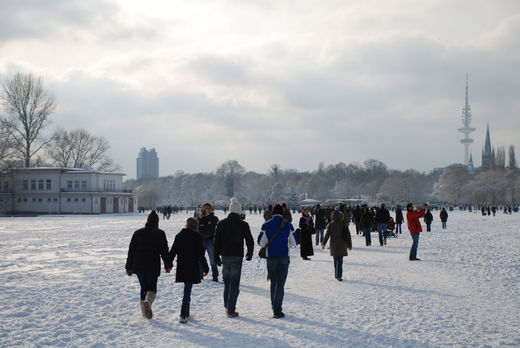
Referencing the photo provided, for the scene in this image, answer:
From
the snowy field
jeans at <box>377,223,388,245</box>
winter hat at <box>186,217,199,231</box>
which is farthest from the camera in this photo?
jeans at <box>377,223,388,245</box>

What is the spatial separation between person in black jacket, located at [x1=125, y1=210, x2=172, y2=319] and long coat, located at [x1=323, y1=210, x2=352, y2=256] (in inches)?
179

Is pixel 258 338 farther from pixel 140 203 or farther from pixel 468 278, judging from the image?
pixel 140 203

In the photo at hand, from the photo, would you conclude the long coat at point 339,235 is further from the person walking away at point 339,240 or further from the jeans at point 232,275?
the jeans at point 232,275

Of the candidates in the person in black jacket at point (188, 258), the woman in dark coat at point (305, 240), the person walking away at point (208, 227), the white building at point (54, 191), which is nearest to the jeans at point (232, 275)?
the person in black jacket at point (188, 258)

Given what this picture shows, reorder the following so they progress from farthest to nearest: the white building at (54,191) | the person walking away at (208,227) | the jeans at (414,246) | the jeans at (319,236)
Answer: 1. the white building at (54,191)
2. the jeans at (319,236)
3. the jeans at (414,246)
4. the person walking away at (208,227)

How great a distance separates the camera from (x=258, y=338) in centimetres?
634


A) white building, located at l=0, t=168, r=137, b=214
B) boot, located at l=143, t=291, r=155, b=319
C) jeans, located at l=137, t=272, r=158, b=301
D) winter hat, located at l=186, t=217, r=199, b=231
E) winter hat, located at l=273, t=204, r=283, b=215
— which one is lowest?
boot, located at l=143, t=291, r=155, b=319

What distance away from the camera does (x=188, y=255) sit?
7.48 metres

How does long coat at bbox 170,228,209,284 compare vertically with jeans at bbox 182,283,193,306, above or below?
above

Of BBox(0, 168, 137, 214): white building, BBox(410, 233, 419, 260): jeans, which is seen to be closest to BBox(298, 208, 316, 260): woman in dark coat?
BBox(410, 233, 419, 260): jeans

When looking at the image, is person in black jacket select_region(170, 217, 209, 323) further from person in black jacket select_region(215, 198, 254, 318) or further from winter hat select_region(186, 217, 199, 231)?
person in black jacket select_region(215, 198, 254, 318)

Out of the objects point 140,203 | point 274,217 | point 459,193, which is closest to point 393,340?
point 274,217

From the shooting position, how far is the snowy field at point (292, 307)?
634 cm

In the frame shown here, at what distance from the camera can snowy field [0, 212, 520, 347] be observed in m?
6.34
